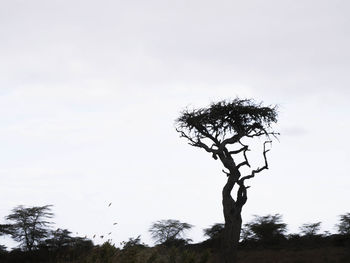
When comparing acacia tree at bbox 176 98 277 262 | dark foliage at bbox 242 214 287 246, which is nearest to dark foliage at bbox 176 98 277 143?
acacia tree at bbox 176 98 277 262

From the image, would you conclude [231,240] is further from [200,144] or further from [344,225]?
[344,225]

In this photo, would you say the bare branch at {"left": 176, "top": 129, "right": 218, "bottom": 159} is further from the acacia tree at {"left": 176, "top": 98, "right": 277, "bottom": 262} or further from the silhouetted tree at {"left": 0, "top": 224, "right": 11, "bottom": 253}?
the silhouetted tree at {"left": 0, "top": 224, "right": 11, "bottom": 253}

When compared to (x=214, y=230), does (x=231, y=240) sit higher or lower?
lower

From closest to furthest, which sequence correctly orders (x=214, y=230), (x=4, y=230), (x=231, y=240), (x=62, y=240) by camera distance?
(x=231, y=240) < (x=62, y=240) < (x=4, y=230) < (x=214, y=230)

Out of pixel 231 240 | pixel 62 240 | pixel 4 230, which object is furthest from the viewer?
pixel 4 230

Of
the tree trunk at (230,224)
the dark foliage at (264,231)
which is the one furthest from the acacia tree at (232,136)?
the dark foliage at (264,231)

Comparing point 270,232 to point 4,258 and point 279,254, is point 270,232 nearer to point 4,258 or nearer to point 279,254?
point 279,254

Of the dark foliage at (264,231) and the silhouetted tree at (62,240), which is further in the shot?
the dark foliage at (264,231)

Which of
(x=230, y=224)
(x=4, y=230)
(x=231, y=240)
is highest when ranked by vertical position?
(x=4, y=230)

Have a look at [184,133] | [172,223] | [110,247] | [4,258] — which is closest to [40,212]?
[4,258]

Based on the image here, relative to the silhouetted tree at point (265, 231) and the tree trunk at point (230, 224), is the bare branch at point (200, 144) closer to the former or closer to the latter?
the tree trunk at point (230, 224)

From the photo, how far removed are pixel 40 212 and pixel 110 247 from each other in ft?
79.9

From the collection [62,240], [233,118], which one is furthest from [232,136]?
[62,240]

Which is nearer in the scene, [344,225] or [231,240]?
[231,240]
